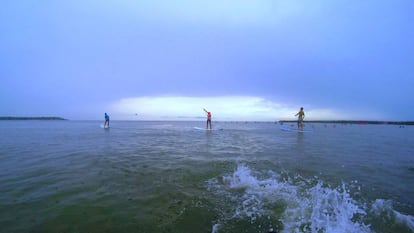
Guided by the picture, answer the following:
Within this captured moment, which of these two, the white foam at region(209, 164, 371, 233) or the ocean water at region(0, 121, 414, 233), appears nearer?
the ocean water at region(0, 121, 414, 233)

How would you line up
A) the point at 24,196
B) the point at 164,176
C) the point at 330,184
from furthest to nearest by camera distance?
the point at 164,176, the point at 330,184, the point at 24,196

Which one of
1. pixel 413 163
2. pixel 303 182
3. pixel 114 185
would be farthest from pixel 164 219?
pixel 413 163

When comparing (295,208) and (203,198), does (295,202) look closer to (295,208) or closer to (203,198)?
(295,208)

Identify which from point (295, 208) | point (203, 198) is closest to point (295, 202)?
point (295, 208)

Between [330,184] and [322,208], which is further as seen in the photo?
[330,184]

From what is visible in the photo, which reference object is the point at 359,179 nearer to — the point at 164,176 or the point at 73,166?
the point at 164,176

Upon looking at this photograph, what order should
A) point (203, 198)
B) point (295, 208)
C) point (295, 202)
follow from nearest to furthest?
1. point (295, 208)
2. point (295, 202)
3. point (203, 198)

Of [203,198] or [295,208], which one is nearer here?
[295,208]

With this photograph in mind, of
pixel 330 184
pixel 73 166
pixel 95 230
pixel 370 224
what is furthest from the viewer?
pixel 73 166

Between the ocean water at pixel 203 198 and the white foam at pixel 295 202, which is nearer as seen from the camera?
the ocean water at pixel 203 198

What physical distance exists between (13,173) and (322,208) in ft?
31.2

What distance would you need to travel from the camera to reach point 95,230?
3457 millimetres

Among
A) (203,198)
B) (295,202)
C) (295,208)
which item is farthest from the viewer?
(203,198)

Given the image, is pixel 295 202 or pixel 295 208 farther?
pixel 295 202
